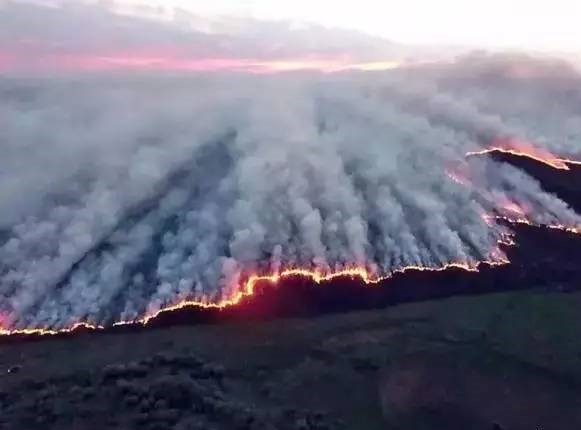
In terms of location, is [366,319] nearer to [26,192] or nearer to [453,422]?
[453,422]

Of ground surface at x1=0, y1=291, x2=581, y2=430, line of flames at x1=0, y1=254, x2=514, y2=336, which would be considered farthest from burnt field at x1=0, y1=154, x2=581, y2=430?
line of flames at x1=0, y1=254, x2=514, y2=336

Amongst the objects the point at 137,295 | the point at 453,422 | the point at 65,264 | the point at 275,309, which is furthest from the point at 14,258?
the point at 453,422

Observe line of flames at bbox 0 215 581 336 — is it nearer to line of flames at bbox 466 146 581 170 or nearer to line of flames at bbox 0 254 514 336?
line of flames at bbox 0 254 514 336

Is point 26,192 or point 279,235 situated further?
point 26,192

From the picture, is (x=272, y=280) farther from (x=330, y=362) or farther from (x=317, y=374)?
(x=317, y=374)

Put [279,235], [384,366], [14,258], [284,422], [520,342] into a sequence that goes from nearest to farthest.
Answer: [284,422] → [384,366] → [520,342] → [14,258] → [279,235]

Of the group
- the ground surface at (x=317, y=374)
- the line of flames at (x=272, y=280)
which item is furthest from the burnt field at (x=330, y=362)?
the line of flames at (x=272, y=280)

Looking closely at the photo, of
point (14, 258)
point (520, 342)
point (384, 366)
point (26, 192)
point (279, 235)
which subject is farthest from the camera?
point (26, 192)
